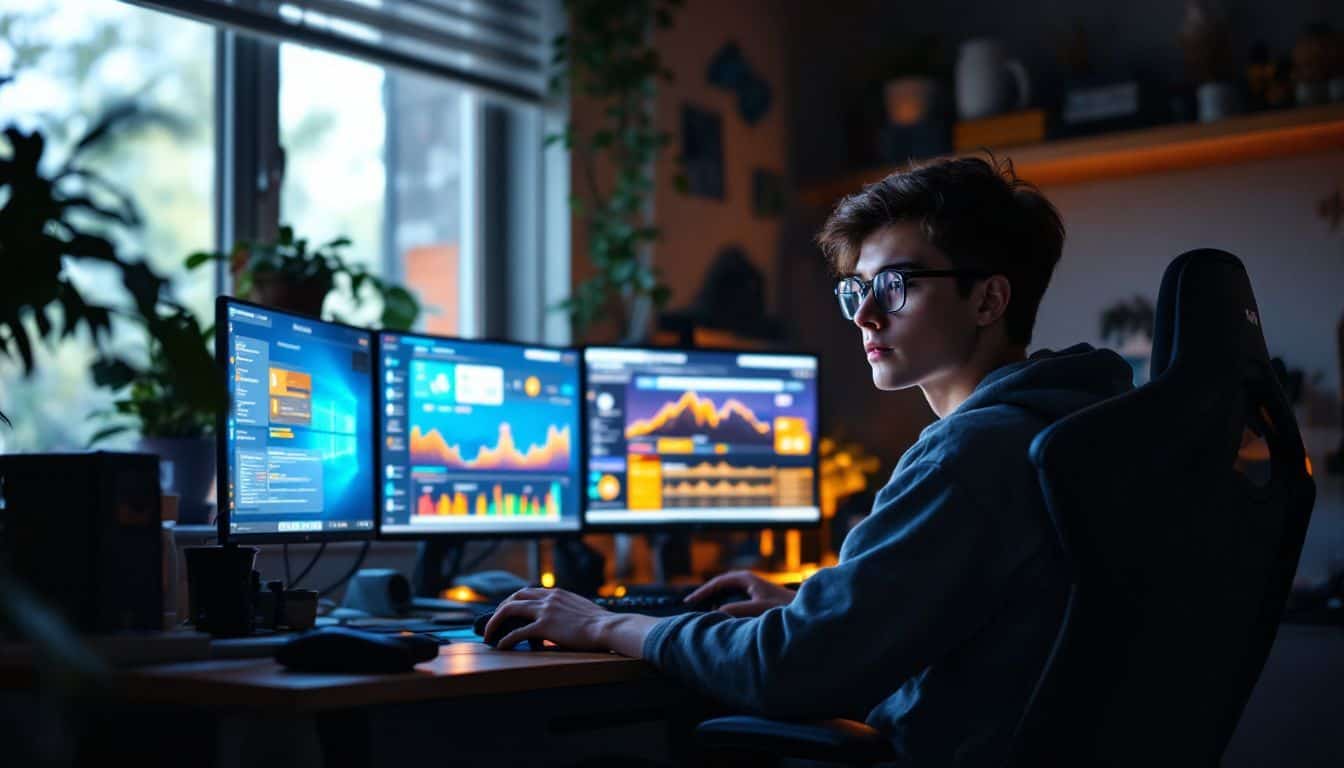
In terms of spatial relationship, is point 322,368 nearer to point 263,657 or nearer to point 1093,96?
point 263,657

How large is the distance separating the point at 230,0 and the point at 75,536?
146 centimetres

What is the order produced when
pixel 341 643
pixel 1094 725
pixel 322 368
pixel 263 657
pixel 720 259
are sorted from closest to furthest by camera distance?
pixel 1094 725
pixel 341 643
pixel 263 657
pixel 322 368
pixel 720 259

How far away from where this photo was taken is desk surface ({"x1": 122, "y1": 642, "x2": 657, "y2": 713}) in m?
1.24

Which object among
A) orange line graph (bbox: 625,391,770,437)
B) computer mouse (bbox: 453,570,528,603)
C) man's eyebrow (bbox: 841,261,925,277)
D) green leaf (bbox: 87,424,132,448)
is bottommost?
computer mouse (bbox: 453,570,528,603)

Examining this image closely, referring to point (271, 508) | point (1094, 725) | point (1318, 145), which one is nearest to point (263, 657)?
point (271, 508)

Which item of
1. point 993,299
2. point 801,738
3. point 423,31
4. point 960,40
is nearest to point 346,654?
point 801,738

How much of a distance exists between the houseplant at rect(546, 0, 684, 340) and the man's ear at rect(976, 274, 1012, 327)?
5.10 feet

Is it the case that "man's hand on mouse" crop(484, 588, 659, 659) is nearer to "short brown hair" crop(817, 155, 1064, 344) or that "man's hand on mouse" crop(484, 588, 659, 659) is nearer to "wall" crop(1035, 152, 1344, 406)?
"short brown hair" crop(817, 155, 1064, 344)

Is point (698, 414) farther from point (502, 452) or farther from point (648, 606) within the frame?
point (648, 606)

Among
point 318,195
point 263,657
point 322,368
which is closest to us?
point 263,657

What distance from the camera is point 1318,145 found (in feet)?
10.1

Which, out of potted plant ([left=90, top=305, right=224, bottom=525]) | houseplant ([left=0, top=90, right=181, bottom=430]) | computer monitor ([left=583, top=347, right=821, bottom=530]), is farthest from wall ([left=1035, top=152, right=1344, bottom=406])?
houseplant ([left=0, top=90, right=181, bottom=430])

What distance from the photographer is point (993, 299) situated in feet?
5.39

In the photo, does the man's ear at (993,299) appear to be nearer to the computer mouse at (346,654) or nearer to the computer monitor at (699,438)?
the computer mouse at (346,654)
